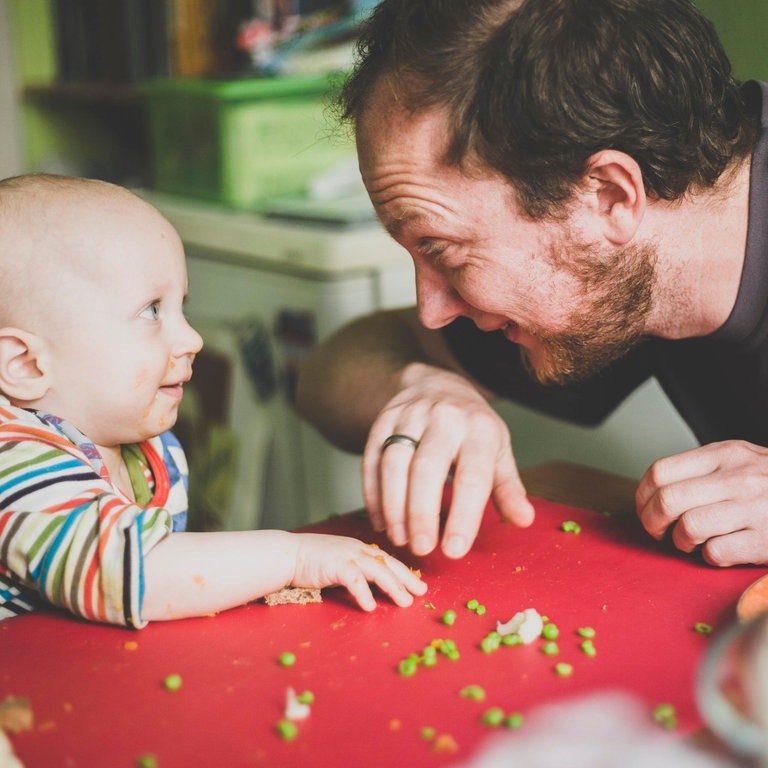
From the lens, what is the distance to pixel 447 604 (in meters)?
0.94

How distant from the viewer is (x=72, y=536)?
0.86 metres

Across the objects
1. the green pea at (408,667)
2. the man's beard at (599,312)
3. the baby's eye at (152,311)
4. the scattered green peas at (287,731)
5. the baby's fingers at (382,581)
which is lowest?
the baby's fingers at (382,581)

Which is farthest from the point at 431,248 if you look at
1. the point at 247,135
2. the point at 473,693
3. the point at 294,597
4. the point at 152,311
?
the point at 247,135

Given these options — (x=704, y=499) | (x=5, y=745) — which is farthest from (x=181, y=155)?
(x=5, y=745)

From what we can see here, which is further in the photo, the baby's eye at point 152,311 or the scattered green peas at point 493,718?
the baby's eye at point 152,311

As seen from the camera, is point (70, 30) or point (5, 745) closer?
point (5, 745)

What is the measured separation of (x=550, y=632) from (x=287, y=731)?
10.1 inches

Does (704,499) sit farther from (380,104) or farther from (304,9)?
(304,9)

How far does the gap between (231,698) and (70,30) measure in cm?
280

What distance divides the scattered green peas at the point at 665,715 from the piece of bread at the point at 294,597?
0.34 meters

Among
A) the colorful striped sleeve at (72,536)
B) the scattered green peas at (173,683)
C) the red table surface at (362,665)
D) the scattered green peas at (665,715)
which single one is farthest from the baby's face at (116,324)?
the scattered green peas at (665,715)

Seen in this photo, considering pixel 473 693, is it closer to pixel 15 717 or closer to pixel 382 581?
pixel 382 581

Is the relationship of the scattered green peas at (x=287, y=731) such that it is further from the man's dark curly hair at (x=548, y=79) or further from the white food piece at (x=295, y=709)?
the man's dark curly hair at (x=548, y=79)

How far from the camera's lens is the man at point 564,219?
1.04m
